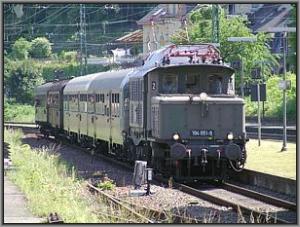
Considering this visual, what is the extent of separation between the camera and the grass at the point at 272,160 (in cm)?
1966

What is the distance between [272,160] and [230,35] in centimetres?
2832

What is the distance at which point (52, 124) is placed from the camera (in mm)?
40781

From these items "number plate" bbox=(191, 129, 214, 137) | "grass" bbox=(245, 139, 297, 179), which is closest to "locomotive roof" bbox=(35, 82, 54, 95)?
"grass" bbox=(245, 139, 297, 179)

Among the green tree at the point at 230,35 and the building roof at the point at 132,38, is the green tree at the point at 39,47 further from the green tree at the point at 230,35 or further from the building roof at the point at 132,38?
the green tree at the point at 230,35

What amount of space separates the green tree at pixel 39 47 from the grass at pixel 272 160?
18767 mm

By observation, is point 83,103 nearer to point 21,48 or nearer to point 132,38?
point 21,48

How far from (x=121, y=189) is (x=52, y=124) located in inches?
918

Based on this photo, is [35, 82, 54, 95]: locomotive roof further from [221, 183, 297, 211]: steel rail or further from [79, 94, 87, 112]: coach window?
[221, 183, 297, 211]: steel rail

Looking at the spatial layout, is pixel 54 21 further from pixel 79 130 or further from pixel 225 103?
pixel 225 103

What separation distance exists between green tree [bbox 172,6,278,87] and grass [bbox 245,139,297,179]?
15593 millimetres

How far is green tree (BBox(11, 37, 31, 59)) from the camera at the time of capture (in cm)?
4262

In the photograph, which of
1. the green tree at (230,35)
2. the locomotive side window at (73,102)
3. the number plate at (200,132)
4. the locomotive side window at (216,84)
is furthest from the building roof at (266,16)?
the number plate at (200,132)

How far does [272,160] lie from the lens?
22.7 metres

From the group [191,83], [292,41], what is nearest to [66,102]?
[292,41]
